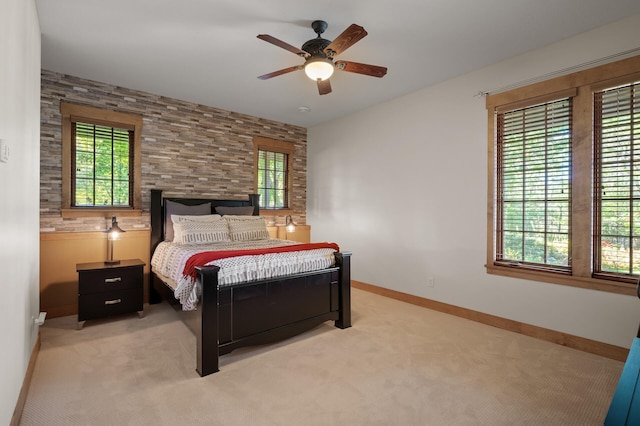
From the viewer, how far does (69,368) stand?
2463 mm

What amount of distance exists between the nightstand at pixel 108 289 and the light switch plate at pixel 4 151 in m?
2.07

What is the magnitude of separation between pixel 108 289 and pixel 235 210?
1826 millimetres

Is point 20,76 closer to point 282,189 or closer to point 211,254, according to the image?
point 211,254

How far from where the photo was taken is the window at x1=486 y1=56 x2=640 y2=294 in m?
2.66

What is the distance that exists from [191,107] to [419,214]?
350cm

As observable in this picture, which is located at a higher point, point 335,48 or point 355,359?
point 335,48

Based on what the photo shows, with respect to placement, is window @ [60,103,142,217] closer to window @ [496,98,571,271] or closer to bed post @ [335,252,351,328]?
bed post @ [335,252,351,328]

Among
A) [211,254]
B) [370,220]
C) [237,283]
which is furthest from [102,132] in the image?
[370,220]

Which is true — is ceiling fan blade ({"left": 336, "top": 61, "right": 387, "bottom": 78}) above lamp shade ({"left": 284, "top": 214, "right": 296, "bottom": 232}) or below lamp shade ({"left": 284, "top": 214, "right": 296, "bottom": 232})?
above

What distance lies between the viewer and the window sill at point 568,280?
104 inches

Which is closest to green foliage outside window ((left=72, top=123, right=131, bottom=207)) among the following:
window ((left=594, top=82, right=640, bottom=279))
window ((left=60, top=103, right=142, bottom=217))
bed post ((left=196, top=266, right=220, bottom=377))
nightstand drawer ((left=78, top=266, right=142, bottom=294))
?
window ((left=60, top=103, right=142, bottom=217))

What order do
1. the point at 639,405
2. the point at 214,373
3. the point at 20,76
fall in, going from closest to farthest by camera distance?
the point at 639,405
the point at 20,76
the point at 214,373

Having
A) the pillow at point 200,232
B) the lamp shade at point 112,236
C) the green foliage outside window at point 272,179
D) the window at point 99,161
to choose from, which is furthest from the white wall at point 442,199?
the lamp shade at point 112,236

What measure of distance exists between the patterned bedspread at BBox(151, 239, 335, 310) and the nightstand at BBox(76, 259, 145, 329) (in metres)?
0.31
